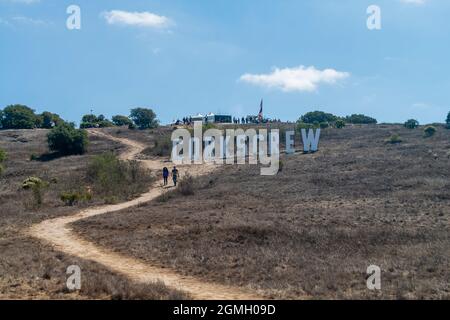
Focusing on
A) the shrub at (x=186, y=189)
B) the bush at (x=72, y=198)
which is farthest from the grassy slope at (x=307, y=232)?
the bush at (x=72, y=198)

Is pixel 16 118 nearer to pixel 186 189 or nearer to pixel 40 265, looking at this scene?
pixel 186 189

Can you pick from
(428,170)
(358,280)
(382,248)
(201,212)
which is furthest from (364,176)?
(358,280)

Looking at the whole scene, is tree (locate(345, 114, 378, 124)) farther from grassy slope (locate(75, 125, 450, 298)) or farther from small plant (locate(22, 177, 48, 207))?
small plant (locate(22, 177, 48, 207))

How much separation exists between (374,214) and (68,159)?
110 ft

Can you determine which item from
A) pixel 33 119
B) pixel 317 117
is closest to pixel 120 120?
pixel 33 119

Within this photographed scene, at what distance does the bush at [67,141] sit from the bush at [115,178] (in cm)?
1599

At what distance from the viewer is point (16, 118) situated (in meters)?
71.3

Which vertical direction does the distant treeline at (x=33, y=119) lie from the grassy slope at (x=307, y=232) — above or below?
above

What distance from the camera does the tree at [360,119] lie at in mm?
80750

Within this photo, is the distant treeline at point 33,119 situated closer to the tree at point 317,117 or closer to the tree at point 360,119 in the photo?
the tree at point 317,117

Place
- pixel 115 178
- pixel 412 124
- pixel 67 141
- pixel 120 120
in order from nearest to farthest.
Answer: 1. pixel 115 178
2. pixel 67 141
3. pixel 412 124
4. pixel 120 120

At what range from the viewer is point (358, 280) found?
9367 mm

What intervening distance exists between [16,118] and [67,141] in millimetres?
30453
